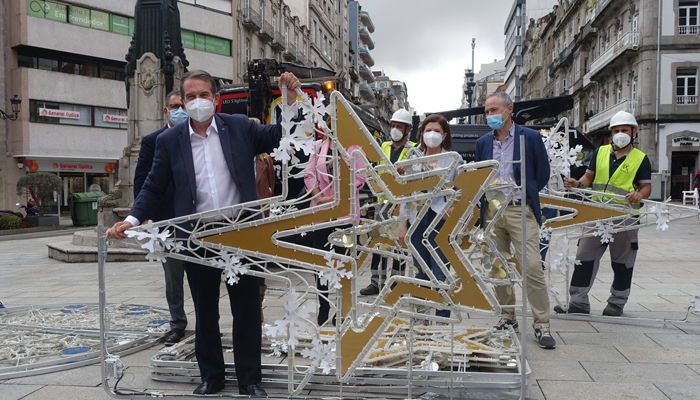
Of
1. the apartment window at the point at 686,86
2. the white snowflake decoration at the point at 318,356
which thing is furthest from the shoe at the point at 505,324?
the apartment window at the point at 686,86

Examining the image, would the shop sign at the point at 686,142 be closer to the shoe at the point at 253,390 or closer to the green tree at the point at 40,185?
the green tree at the point at 40,185

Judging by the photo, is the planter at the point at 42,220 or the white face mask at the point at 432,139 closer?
the white face mask at the point at 432,139

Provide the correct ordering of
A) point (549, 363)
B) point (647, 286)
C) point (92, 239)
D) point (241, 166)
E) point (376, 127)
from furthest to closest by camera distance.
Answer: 1. point (376, 127)
2. point (92, 239)
3. point (647, 286)
4. point (549, 363)
5. point (241, 166)

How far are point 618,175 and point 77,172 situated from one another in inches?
1247

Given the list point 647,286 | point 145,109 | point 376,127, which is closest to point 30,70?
Answer: point 145,109

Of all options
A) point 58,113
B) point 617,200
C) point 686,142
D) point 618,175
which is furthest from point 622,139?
point 58,113

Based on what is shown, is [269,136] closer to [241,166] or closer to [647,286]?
[241,166]

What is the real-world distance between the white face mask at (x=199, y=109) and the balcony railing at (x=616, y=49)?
3277 cm

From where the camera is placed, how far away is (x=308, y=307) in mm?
2986

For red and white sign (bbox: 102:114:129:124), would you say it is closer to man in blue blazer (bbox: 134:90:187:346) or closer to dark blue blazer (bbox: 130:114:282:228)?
man in blue blazer (bbox: 134:90:187:346)

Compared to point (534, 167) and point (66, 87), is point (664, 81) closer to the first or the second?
point (534, 167)

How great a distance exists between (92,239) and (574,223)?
9548 mm

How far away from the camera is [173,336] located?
4.59 m

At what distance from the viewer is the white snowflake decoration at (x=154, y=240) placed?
2990 millimetres
